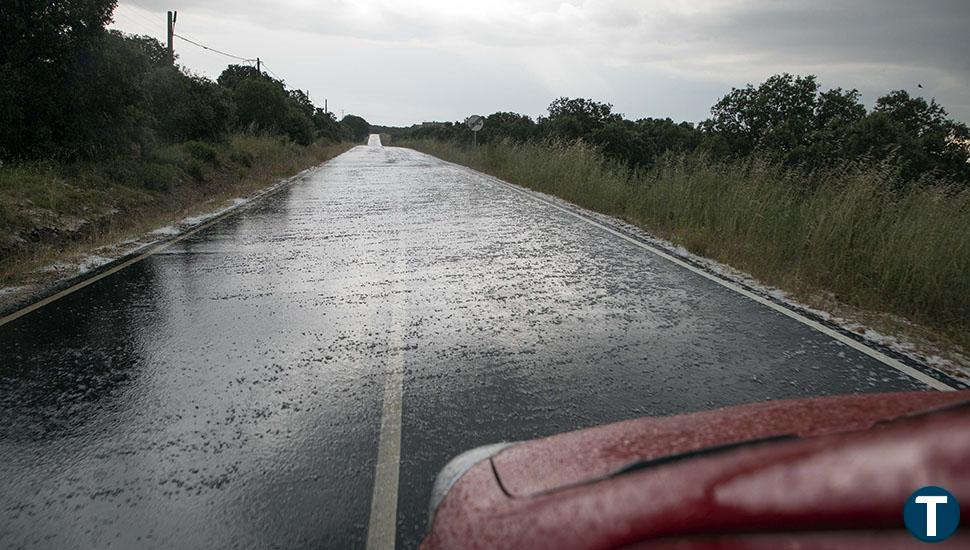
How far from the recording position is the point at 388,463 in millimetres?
3285

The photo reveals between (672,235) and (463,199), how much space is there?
23.1 ft

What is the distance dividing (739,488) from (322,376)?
12.4ft

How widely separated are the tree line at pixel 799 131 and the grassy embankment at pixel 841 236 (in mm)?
981

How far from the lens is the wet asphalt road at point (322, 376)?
295 cm

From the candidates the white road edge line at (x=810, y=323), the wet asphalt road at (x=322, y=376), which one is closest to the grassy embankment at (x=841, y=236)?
the white road edge line at (x=810, y=323)

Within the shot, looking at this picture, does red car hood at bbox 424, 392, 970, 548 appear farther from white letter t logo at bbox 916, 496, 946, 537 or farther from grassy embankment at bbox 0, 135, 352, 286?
grassy embankment at bbox 0, 135, 352, 286

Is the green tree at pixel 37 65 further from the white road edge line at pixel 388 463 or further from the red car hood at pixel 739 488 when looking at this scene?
the red car hood at pixel 739 488

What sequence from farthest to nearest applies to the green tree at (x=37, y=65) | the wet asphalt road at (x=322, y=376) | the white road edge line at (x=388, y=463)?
the green tree at (x=37, y=65) < the wet asphalt road at (x=322, y=376) < the white road edge line at (x=388, y=463)

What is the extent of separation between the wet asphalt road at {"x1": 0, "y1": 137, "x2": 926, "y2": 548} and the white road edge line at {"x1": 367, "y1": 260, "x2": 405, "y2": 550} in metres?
0.04

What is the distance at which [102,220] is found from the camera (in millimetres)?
12828

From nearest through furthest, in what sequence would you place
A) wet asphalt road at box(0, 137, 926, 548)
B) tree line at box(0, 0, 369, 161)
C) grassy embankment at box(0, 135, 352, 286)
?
wet asphalt road at box(0, 137, 926, 548)
grassy embankment at box(0, 135, 352, 286)
tree line at box(0, 0, 369, 161)

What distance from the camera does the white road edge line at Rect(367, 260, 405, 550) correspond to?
2.71 m

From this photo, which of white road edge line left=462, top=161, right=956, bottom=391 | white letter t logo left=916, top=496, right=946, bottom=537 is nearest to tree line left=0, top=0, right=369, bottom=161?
white road edge line left=462, top=161, right=956, bottom=391

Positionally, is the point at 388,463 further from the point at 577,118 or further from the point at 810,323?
the point at 577,118
